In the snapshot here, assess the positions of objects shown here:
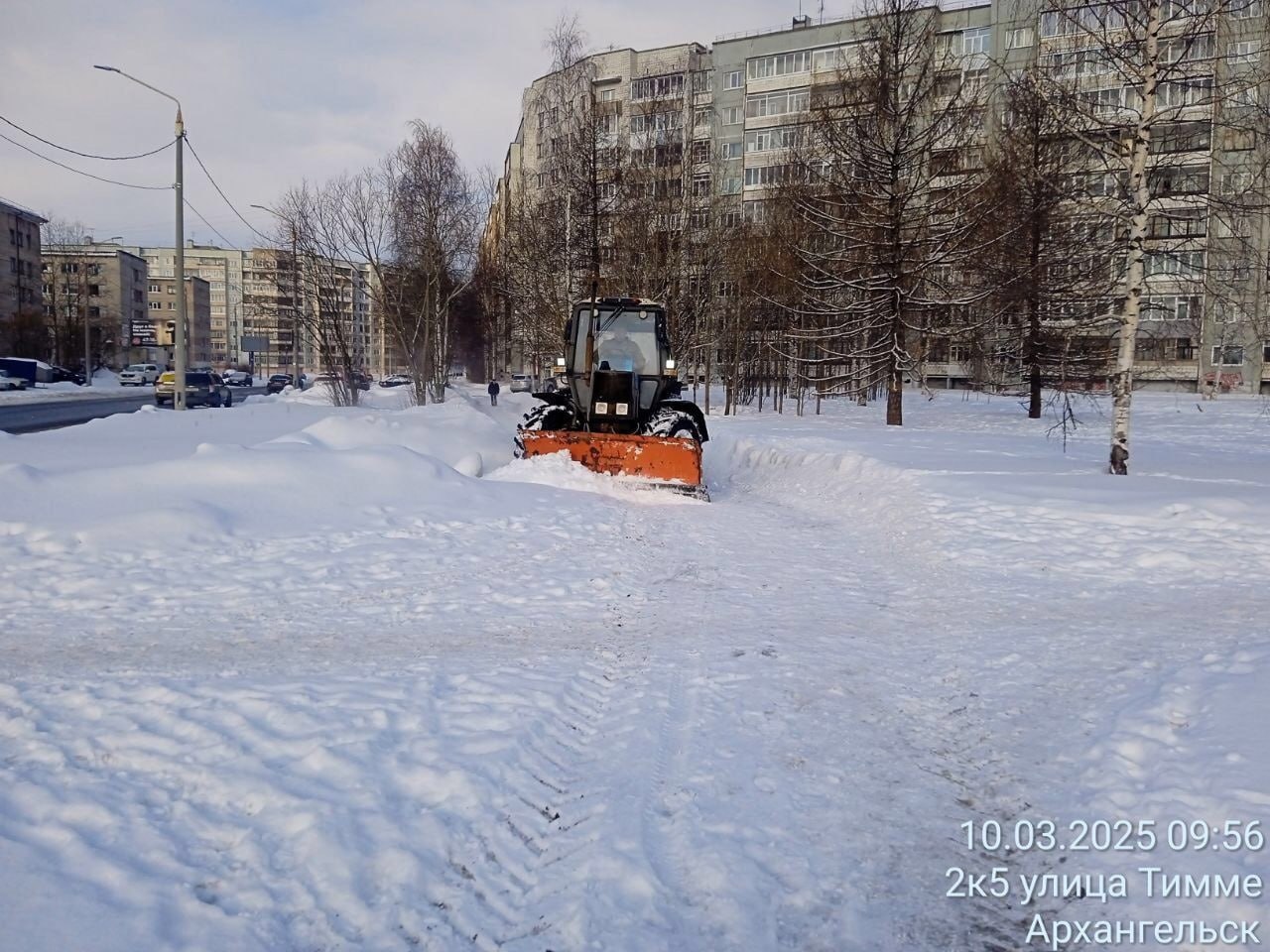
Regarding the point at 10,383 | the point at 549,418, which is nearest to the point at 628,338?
the point at 549,418

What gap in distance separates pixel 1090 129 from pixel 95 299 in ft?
379

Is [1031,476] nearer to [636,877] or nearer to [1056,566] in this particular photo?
[1056,566]

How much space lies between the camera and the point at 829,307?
24.1 meters

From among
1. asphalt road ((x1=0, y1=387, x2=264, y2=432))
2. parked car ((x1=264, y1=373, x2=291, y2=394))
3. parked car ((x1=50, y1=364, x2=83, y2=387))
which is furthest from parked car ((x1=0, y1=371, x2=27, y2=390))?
parked car ((x1=264, y1=373, x2=291, y2=394))

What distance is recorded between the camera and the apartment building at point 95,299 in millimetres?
73125

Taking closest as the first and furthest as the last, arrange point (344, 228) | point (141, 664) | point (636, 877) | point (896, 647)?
1. point (636, 877)
2. point (141, 664)
3. point (896, 647)
4. point (344, 228)

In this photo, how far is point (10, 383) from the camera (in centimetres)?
4853

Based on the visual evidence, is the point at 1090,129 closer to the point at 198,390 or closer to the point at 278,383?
the point at 198,390

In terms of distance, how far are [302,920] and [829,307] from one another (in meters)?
23.1

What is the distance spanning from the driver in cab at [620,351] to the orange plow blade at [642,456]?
197 cm

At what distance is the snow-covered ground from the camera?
10.0 feet

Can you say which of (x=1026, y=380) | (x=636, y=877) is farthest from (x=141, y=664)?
(x=1026, y=380)

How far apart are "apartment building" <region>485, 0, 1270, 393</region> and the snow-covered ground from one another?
220 inches

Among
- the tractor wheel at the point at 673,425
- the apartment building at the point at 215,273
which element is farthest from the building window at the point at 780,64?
the apartment building at the point at 215,273
